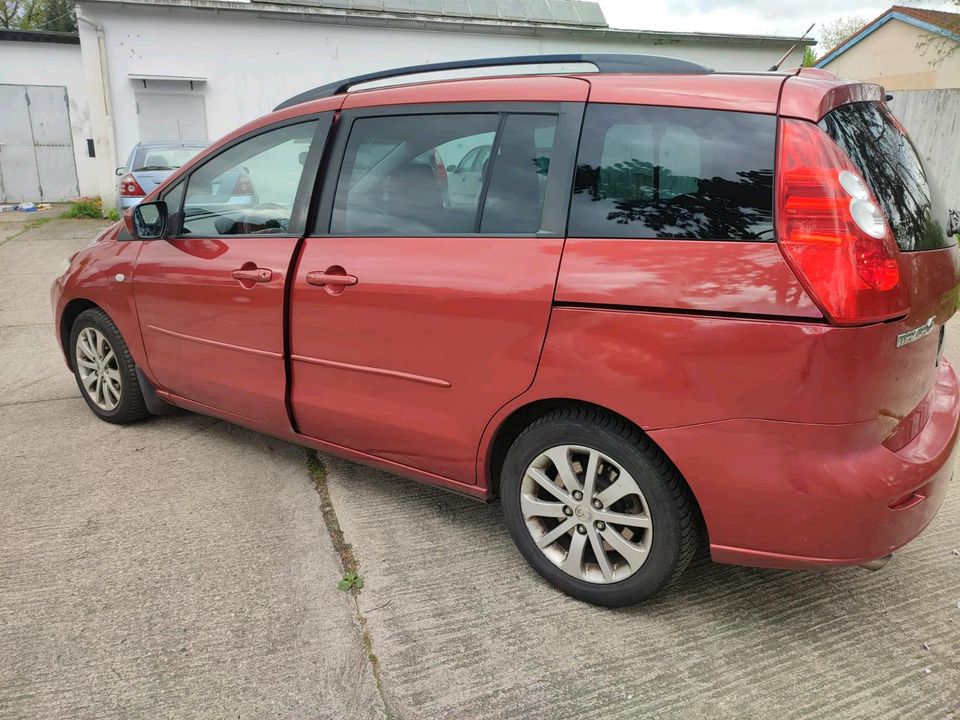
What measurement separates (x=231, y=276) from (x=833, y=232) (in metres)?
2.40

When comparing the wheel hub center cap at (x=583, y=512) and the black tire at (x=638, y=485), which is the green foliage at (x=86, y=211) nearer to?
the black tire at (x=638, y=485)

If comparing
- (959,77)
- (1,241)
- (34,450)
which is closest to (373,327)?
(34,450)

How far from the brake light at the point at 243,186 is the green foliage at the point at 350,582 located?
1.78m

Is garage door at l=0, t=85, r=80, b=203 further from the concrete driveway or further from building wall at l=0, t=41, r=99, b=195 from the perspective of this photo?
the concrete driveway

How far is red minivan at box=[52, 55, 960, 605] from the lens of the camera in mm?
2006

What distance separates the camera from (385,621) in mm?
2490

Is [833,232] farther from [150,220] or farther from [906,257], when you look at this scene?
[150,220]

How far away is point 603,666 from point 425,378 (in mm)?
1139

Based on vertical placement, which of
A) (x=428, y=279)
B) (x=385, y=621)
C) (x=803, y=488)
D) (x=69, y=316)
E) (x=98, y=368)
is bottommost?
(x=385, y=621)

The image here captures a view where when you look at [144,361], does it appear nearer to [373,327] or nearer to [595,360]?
[373,327]

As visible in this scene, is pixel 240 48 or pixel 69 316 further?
pixel 240 48

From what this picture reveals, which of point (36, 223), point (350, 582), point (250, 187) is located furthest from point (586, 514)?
point (36, 223)

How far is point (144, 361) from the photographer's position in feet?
12.7

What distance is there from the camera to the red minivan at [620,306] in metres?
2.01
